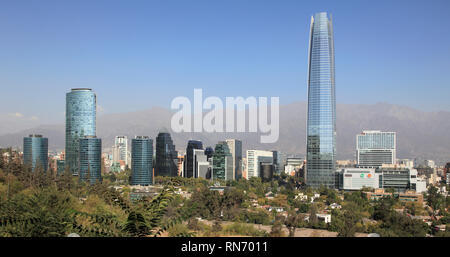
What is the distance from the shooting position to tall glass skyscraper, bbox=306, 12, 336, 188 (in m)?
26.9

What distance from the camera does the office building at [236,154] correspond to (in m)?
33.8

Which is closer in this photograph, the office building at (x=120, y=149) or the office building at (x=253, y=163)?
the office building at (x=253, y=163)

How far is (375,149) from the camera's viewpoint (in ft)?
126

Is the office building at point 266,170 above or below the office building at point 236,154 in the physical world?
below

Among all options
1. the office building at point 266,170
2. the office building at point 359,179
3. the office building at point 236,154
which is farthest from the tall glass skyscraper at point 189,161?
the office building at point 359,179

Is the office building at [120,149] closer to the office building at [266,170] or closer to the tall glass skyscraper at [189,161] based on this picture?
the tall glass skyscraper at [189,161]

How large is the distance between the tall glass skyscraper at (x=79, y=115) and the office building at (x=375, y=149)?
22706 millimetres

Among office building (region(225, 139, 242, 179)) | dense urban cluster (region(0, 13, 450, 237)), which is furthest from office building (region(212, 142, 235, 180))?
office building (region(225, 139, 242, 179))

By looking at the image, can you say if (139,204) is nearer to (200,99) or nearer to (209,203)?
(200,99)

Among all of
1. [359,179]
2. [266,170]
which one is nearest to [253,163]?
[266,170]

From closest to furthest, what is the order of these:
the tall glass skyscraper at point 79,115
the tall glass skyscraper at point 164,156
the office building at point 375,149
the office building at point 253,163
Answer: the tall glass skyscraper at point 164,156 → the tall glass skyscraper at point 79,115 → the office building at point 253,163 → the office building at point 375,149

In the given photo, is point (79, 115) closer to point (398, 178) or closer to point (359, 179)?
point (359, 179)

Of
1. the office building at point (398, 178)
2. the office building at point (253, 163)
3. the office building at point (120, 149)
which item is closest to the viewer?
the office building at point (398, 178)

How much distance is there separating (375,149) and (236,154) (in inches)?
507
